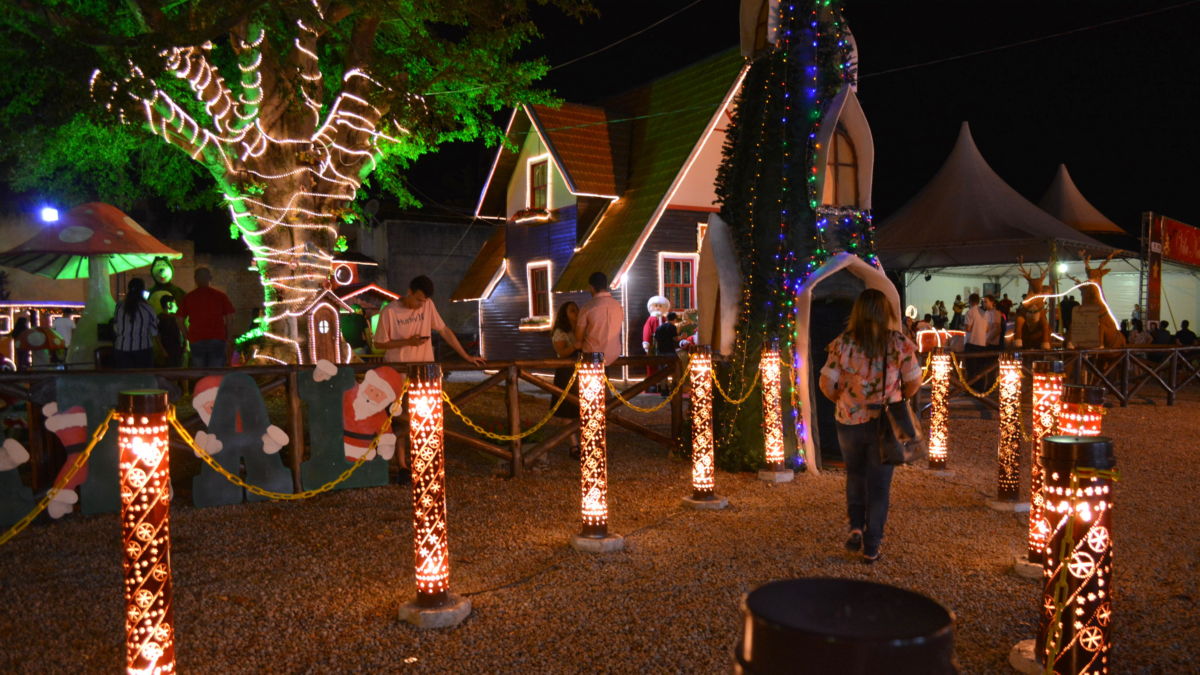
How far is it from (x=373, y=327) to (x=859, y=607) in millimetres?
26594

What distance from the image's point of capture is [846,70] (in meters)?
9.10

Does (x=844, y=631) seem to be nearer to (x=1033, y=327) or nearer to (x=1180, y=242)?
(x=1033, y=327)

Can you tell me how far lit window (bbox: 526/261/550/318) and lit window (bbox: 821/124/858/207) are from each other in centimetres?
1317

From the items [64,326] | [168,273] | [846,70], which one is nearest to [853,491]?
[846,70]

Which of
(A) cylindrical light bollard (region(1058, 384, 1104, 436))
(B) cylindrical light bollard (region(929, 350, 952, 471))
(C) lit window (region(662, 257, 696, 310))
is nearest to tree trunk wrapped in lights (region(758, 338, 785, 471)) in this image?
(B) cylindrical light bollard (region(929, 350, 952, 471))

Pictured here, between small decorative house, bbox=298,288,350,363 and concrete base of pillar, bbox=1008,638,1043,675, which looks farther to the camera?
small decorative house, bbox=298,288,350,363

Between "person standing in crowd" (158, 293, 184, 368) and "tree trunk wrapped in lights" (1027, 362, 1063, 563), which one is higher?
"person standing in crowd" (158, 293, 184, 368)

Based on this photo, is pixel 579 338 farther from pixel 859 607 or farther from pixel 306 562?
pixel 859 607

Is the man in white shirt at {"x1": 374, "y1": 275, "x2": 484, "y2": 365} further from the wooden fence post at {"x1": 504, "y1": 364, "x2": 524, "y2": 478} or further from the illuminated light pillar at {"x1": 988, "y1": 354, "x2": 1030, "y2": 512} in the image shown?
the illuminated light pillar at {"x1": 988, "y1": 354, "x2": 1030, "y2": 512}

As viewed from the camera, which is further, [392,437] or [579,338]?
[579,338]

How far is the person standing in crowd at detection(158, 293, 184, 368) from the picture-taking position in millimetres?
11711

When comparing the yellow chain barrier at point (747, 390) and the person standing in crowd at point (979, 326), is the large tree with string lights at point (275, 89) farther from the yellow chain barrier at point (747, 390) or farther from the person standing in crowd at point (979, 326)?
the person standing in crowd at point (979, 326)

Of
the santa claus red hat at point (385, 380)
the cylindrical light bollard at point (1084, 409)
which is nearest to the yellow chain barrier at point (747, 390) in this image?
the santa claus red hat at point (385, 380)

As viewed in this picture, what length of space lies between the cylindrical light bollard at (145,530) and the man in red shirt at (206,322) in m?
7.88
